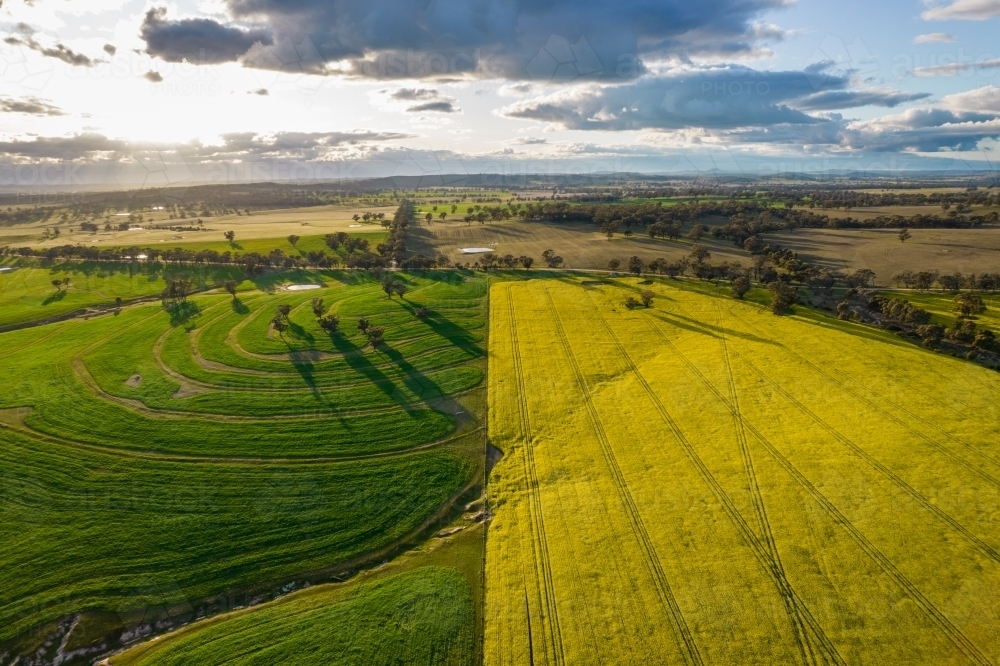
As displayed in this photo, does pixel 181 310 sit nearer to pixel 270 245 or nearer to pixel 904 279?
pixel 270 245

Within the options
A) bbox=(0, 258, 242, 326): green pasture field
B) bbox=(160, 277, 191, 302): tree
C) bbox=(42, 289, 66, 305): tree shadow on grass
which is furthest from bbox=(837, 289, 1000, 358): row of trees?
bbox=(42, 289, 66, 305): tree shadow on grass

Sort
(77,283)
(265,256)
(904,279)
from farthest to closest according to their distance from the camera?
1. (265,256)
2. (77,283)
3. (904,279)

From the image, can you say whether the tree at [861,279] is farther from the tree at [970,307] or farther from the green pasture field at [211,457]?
the green pasture field at [211,457]

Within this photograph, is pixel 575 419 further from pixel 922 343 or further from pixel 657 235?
pixel 657 235

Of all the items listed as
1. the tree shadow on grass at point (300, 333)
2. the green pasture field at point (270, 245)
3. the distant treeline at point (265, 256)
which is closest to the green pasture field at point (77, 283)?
the distant treeline at point (265, 256)

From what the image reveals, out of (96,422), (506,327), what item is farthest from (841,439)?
(96,422)

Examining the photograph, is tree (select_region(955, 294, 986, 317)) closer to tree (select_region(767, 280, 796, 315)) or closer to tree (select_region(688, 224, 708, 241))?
tree (select_region(767, 280, 796, 315))

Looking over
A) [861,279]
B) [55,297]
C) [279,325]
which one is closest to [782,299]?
[861,279]
